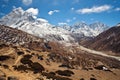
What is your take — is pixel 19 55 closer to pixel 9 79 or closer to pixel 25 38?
pixel 9 79

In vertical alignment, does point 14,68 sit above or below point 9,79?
above

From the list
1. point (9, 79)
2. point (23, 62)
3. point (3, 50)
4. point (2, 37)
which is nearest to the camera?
point (9, 79)

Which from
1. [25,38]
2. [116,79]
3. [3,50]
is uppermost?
[25,38]

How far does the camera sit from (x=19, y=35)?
158125 millimetres

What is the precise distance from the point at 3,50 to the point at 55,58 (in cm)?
2272

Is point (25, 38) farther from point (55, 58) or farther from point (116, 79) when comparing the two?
point (116, 79)

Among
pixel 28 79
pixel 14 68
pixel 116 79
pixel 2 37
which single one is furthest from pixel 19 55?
pixel 2 37

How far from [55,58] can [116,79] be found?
26.0 m

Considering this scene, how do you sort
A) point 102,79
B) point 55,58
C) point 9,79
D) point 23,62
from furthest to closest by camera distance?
point 55,58 < point 102,79 < point 23,62 < point 9,79

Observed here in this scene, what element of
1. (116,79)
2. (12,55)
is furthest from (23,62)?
(116,79)

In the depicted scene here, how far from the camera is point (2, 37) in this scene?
151 meters

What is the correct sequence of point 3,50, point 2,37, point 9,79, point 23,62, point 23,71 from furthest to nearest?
point 2,37 < point 3,50 < point 23,62 < point 23,71 < point 9,79

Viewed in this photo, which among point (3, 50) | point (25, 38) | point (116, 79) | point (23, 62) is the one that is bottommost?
point (116, 79)

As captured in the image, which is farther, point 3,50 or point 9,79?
point 3,50
